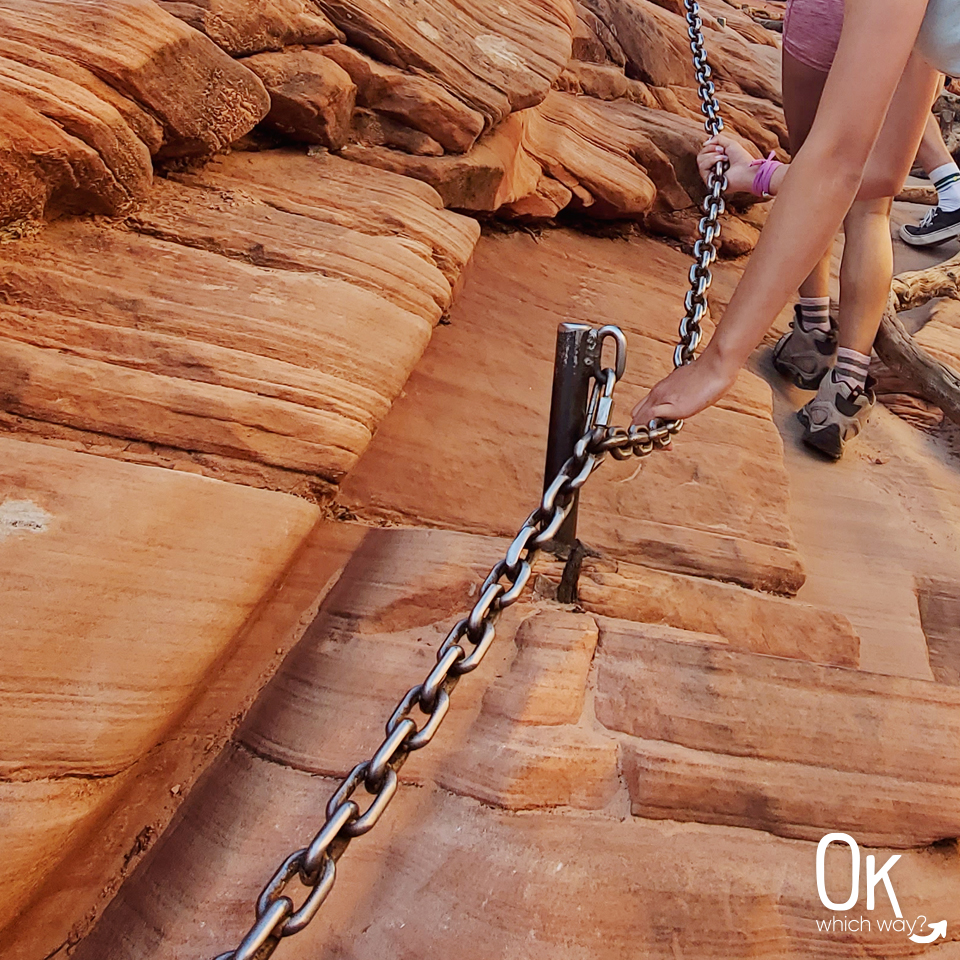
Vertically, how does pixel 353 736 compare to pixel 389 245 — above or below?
below

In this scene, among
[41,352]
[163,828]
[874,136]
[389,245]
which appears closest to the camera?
[163,828]

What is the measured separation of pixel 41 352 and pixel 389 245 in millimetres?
976

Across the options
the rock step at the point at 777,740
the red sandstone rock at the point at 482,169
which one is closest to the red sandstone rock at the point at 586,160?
the red sandstone rock at the point at 482,169

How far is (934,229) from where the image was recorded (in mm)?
4758

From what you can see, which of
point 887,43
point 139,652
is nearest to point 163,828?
point 139,652

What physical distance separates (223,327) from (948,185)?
448 cm

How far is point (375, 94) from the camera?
2549 mm

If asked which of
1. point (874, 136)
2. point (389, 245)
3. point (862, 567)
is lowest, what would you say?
point (862, 567)

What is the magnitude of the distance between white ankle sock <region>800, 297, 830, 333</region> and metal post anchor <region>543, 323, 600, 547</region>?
217cm

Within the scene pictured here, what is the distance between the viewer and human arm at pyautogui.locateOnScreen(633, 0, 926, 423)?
1.26 meters

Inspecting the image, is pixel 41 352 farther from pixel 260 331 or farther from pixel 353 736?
pixel 353 736

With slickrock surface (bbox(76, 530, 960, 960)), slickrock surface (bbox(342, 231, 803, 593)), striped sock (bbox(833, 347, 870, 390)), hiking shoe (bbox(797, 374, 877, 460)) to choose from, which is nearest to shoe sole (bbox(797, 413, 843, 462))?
hiking shoe (bbox(797, 374, 877, 460))

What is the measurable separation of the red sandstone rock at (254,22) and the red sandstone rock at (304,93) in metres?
0.04

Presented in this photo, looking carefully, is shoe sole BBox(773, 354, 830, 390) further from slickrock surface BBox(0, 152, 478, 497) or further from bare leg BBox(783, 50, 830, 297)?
slickrock surface BBox(0, 152, 478, 497)
